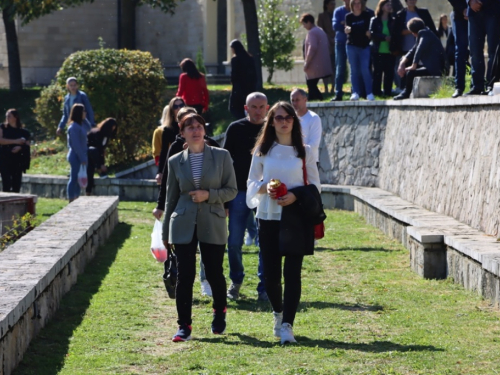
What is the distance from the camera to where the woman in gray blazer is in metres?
8.01

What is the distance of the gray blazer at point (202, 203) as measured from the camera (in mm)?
8016

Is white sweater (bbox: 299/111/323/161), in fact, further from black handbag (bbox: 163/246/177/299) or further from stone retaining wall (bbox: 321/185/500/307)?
black handbag (bbox: 163/246/177/299)

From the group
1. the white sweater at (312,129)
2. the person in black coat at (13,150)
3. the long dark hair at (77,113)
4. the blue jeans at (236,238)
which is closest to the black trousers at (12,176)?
the person in black coat at (13,150)

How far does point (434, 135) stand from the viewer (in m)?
14.1

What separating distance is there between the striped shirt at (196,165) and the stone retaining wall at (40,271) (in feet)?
4.68

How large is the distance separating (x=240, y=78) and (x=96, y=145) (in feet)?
9.61

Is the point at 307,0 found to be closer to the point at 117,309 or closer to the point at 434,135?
the point at 434,135

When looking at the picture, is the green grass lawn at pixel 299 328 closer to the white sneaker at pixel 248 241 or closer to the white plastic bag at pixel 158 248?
the white plastic bag at pixel 158 248

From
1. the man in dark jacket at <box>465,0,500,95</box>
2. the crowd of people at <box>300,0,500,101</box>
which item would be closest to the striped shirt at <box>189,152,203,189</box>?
the man in dark jacket at <box>465,0,500,95</box>

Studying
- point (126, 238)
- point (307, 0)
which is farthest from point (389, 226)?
point (307, 0)

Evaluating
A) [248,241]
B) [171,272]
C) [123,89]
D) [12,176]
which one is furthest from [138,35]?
[171,272]

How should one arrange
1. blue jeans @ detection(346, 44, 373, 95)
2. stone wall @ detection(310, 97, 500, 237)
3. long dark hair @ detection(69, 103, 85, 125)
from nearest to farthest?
stone wall @ detection(310, 97, 500, 237) → long dark hair @ detection(69, 103, 85, 125) → blue jeans @ detection(346, 44, 373, 95)

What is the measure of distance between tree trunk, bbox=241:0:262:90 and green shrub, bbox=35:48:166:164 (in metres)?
2.28

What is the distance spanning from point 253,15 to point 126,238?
1043 cm
